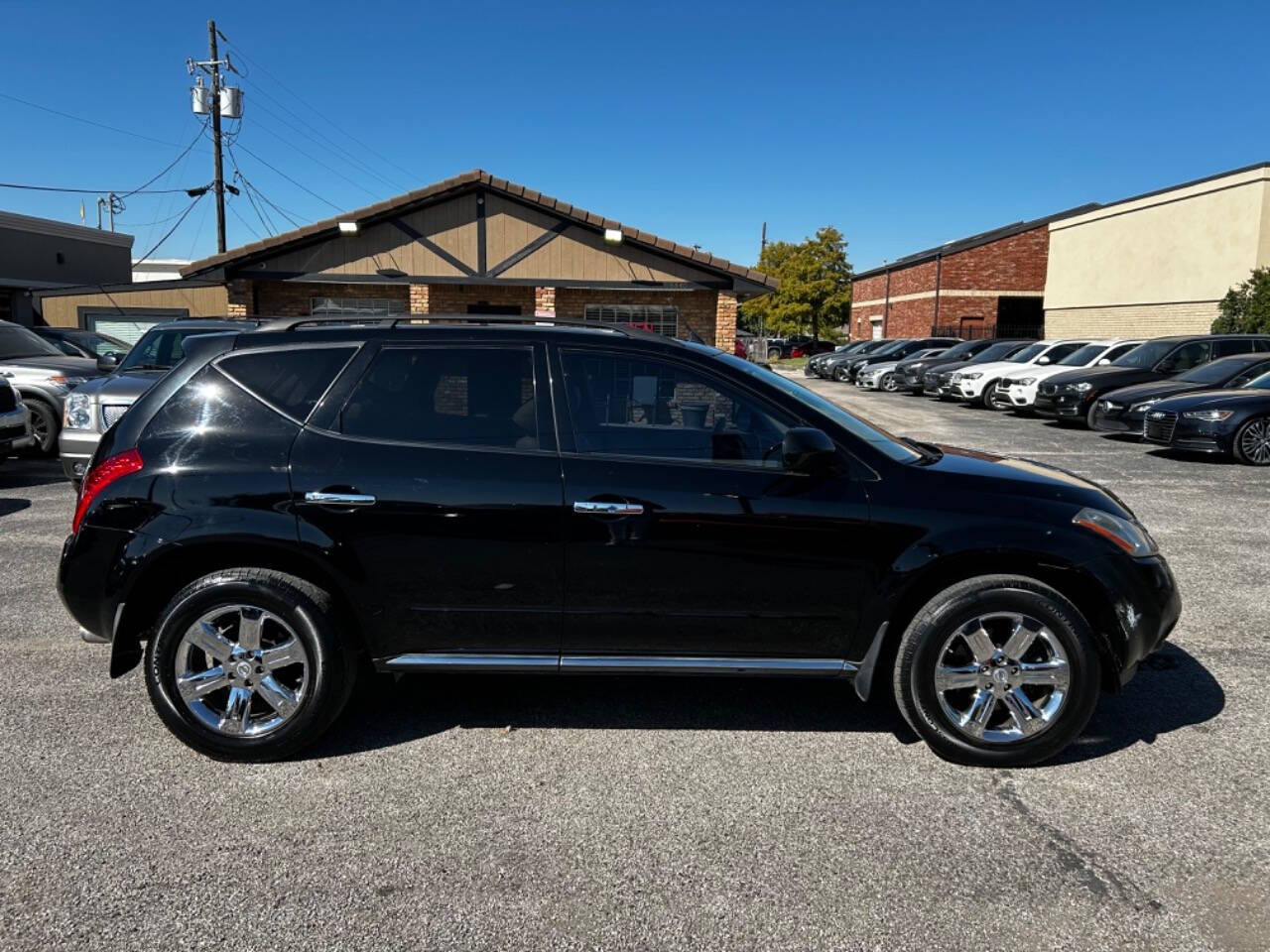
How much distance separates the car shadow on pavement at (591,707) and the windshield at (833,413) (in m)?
1.18

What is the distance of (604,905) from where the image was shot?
2740mm

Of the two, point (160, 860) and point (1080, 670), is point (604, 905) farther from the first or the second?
point (1080, 670)

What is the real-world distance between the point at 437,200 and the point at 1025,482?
15258mm

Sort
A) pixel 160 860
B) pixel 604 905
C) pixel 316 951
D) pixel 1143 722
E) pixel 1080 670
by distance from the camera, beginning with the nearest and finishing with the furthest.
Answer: pixel 316 951 < pixel 604 905 < pixel 160 860 < pixel 1080 670 < pixel 1143 722

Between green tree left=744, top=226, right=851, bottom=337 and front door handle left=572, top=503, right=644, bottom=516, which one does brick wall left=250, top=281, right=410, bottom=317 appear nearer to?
front door handle left=572, top=503, right=644, bottom=516

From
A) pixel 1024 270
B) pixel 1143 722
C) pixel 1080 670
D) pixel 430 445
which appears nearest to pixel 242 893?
pixel 430 445

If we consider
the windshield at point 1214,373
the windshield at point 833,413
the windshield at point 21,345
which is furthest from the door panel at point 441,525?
the windshield at point 1214,373

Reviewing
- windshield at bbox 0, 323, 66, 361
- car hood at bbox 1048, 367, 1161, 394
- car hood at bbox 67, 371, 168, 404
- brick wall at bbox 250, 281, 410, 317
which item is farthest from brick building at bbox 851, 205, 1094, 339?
car hood at bbox 67, 371, 168, 404

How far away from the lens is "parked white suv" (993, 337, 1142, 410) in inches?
744

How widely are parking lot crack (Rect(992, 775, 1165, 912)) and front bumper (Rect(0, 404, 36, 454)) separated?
10541 millimetres

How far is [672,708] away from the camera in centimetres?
417

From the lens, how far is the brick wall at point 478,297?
1786 cm

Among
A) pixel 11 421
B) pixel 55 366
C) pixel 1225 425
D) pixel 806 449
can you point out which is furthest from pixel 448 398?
pixel 1225 425

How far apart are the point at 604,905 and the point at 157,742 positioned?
216cm
